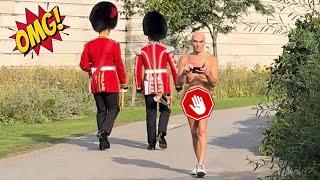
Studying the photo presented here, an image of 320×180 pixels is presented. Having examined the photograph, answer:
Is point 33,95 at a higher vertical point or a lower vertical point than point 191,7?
lower

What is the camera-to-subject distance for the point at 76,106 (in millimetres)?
18000

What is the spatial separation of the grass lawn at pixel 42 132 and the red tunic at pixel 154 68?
1604mm

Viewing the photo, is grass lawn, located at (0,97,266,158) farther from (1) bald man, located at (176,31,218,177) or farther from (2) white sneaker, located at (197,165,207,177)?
(2) white sneaker, located at (197,165,207,177)

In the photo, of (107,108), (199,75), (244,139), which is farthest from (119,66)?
(199,75)

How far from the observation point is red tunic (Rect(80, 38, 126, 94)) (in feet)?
37.9

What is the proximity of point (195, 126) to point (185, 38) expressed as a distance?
847 inches

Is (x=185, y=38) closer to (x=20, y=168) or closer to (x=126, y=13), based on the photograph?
(x=126, y=13)

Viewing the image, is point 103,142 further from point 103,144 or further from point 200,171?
point 200,171

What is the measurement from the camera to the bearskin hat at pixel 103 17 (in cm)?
1245

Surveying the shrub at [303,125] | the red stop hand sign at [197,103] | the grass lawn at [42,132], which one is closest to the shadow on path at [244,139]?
the grass lawn at [42,132]

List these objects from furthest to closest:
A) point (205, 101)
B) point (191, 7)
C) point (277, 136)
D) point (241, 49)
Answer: point (241, 49)
point (191, 7)
point (205, 101)
point (277, 136)

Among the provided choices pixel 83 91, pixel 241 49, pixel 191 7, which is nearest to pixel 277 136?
pixel 83 91

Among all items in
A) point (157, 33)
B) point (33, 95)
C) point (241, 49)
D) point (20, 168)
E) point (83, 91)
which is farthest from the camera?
point (241, 49)

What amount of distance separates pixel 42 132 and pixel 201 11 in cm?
1549
